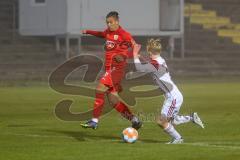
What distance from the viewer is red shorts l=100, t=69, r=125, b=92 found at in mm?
16047

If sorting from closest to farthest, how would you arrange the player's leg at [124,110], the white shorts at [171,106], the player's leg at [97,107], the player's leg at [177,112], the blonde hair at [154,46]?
the blonde hair at [154,46] < the white shorts at [171,106] < the player's leg at [177,112] < the player's leg at [97,107] < the player's leg at [124,110]

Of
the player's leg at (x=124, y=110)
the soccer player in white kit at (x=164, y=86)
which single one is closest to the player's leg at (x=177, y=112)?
the soccer player in white kit at (x=164, y=86)

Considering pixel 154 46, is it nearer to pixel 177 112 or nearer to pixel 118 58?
pixel 177 112

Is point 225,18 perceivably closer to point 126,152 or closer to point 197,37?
point 197,37

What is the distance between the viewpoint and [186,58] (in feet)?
137

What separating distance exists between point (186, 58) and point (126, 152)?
29.5 m

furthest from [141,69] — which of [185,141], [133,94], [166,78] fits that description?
[133,94]

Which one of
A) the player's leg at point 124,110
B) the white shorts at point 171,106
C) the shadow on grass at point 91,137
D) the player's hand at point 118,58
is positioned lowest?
the shadow on grass at point 91,137

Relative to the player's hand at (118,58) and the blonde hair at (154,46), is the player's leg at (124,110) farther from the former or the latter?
the blonde hair at (154,46)

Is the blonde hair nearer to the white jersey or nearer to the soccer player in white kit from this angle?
the soccer player in white kit

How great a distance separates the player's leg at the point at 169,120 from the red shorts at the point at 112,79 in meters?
Result: 1.87

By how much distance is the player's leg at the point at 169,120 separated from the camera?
1409 cm

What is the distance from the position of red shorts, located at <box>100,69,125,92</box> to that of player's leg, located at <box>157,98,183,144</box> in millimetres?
1870

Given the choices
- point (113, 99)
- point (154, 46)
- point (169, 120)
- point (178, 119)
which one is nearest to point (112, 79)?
point (113, 99)
